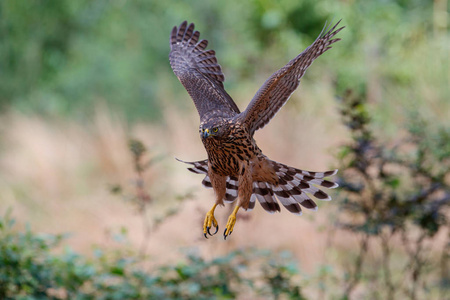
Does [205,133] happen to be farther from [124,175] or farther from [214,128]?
[124,175]

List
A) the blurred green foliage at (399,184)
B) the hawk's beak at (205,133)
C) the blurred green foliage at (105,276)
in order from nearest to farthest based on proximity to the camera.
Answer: the hawk's beak at (205,133) < the blurred green foliage at (105,276) < the blurred green foliage at (399,184)

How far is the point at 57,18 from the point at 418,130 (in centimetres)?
1270

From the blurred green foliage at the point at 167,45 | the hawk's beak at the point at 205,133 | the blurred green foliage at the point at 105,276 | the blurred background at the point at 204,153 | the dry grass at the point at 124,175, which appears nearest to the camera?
the hawk's beak at the point at 205,133

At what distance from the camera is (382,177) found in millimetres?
4883

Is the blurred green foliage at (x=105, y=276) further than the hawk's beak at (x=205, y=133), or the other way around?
the blurred green foliage at (x=105, y=276)

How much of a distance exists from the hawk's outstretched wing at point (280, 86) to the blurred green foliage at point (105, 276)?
2140 mm

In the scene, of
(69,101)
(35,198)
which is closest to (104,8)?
(69,101)

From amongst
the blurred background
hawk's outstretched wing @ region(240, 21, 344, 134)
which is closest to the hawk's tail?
hawk's outstretched wing @ region(240, 21, 344, 134)

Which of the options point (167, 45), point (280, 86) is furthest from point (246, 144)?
point (167, 45)

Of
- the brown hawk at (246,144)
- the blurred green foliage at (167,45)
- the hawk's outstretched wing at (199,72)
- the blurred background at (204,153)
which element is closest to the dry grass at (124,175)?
the blurred background at (204,153)

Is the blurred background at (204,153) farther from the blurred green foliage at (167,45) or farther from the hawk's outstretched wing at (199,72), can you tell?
the hawk's outstretched wing at (199,72)

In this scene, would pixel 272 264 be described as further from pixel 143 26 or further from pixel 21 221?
pixel 143 26

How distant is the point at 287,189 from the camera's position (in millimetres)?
2898

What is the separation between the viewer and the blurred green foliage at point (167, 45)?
40.9 ft
